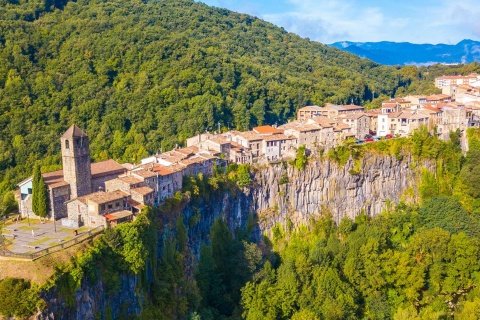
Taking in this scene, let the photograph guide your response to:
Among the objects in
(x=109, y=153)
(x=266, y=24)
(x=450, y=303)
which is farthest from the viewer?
(x=266, y=24)

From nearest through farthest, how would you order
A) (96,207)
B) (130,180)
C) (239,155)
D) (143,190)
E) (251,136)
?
1. (96,207)
2. (143,190)
3. (130,180)
4. (239,155)
5. (251,136)

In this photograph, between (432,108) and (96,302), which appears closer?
(96,302)

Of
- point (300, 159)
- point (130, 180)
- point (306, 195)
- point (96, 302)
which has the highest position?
point (130, 180)

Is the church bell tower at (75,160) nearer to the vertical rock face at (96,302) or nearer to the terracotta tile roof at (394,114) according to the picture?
the vertical rock face at (96,302)

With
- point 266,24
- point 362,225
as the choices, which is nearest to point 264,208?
point 362,225

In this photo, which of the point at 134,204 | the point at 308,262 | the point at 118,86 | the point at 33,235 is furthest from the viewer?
the point at 118,86

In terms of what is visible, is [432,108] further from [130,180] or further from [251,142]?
[130,180]

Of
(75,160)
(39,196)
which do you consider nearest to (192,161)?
(75,160)

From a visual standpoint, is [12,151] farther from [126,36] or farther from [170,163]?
[126,36]
